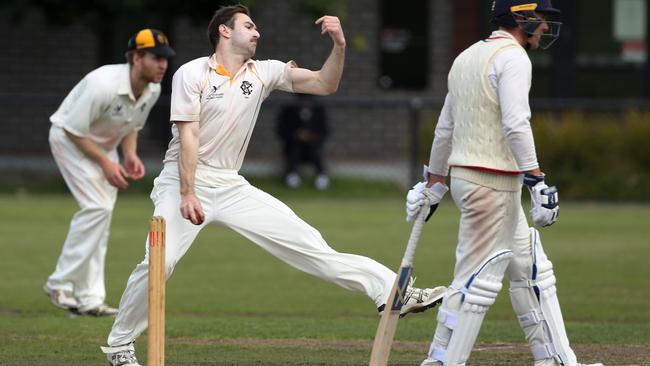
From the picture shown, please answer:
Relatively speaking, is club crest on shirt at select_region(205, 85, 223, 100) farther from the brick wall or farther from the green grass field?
the brick wall

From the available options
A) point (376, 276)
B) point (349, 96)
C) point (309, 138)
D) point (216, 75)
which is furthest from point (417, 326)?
point (349, 96)

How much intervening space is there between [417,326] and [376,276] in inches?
105

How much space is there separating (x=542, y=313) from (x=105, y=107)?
432cm

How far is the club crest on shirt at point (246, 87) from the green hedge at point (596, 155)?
14.2 metres

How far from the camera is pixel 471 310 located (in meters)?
6.75

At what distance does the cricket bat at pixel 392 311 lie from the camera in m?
6.75

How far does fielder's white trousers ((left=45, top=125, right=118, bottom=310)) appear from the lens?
33.4 feet

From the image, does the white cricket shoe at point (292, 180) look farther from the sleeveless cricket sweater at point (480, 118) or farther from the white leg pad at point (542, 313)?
the sleeveless cricket sweater at point (480, 118)

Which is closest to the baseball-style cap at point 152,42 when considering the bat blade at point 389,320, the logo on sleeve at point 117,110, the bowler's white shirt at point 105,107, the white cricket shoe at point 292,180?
the bowler's white shirt at point 105,107

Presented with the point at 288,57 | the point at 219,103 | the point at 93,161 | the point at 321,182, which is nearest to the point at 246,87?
the point at 219,103

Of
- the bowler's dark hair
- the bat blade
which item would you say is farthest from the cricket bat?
the bowler's dark hair

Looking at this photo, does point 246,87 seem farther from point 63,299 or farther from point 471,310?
point 63,299

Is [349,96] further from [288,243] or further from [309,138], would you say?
[288,243]

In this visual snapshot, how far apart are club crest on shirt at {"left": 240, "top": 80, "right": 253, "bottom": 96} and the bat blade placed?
1.44 metres
